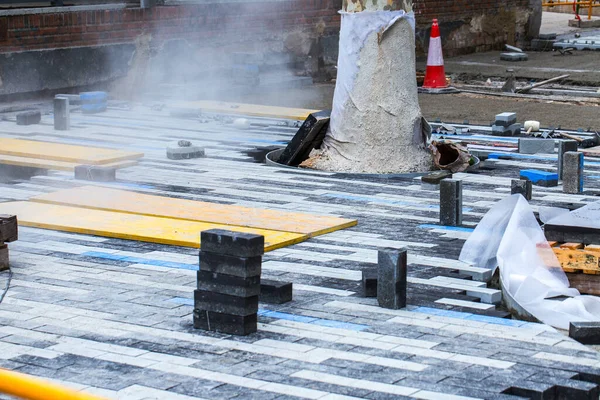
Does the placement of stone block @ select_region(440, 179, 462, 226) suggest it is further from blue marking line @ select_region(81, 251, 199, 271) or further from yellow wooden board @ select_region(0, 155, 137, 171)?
yellow wooden board @ select_region(0, 155, 137, 171)

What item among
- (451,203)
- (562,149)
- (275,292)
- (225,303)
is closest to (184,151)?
(562,149)

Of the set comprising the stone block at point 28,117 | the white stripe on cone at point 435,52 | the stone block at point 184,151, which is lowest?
the stone block at point 184,151

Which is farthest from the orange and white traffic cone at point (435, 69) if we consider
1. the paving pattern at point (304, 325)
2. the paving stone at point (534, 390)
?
the paving stone at point (534, 390)

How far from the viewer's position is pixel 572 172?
9266mm

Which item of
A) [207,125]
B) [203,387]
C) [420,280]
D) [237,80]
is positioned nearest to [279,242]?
[420,280]

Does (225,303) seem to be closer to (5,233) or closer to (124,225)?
(5,233)

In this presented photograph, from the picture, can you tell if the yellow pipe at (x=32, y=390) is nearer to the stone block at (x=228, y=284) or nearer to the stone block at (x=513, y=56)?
the stone block at (x=228, y=284)

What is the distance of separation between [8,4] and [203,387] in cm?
1095

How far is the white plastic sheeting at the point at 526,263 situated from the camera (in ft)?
20.1

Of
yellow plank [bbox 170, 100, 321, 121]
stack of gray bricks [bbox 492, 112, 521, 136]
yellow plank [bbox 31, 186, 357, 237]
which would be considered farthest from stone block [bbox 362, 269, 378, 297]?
yellow plank [bbox 170, 100, 321, 121]

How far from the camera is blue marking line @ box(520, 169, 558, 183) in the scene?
962cm

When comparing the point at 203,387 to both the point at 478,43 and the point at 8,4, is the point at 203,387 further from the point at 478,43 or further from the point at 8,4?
the point at 478,43

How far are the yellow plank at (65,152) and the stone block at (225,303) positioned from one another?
4828 millimetres

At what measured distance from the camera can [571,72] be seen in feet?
62.8
